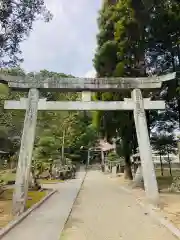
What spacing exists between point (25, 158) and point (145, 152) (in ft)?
14.7

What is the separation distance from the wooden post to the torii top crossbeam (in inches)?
14.7

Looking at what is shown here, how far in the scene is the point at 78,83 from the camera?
11.7 meters

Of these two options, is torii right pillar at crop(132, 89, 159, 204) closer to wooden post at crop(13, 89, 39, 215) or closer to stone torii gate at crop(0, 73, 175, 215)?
stone torii gate at crop(0, 73, 175, 215)

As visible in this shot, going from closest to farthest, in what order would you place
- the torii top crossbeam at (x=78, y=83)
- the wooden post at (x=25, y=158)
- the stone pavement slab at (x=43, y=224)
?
the stone pavement slab at (x=43, y=224), the wooden post at (x=25, y=158), the torii top crossbeam at (x=78, y=83)

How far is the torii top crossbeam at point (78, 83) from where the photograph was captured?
11.5 meters

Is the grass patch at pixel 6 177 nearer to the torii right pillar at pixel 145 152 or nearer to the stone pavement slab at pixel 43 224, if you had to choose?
the stone pavement slab at pixel 43 224

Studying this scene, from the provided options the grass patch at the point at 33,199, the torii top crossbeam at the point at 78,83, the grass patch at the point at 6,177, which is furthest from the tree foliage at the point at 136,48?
the grass patch at the point at 6,177

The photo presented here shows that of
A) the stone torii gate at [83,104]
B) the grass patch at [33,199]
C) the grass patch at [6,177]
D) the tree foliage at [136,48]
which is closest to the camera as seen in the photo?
the stone torii gate at [83,104]

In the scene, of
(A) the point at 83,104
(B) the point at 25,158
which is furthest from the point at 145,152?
(B) the point at 25,158

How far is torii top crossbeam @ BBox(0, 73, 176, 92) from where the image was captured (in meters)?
11.5

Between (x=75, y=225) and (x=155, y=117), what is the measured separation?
14005mm

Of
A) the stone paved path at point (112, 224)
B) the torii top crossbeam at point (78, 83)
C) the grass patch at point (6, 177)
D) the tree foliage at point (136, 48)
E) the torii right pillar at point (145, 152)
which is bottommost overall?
the stone paved path at point (112, 224)

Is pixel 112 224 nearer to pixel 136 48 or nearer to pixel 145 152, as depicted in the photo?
pixel 145 152

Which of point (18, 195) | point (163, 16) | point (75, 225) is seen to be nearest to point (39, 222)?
point (75, 225)
